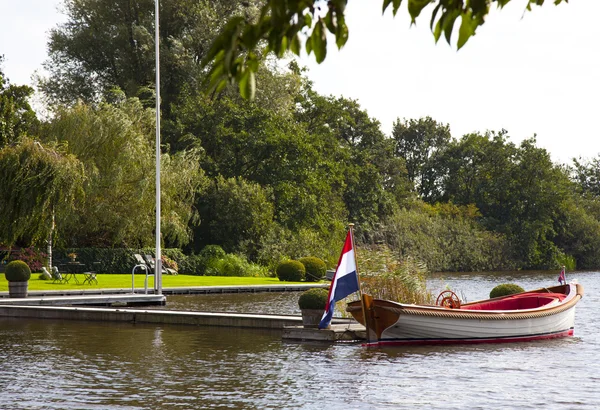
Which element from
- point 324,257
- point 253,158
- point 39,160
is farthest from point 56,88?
point 39,160

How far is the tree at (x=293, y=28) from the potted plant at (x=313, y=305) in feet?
47.1

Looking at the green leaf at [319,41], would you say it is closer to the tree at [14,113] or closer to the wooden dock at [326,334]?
the wooden dock at [326,334]

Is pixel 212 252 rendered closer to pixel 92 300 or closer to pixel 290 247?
pixel 290 247

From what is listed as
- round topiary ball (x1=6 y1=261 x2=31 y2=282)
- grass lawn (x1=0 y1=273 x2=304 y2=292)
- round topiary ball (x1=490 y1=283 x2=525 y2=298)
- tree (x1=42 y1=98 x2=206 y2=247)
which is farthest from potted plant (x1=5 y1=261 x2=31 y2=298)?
round topiary ball (x1=490 y1=283 x2=525 y2=298)

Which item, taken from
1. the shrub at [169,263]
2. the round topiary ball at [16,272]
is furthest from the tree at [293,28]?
the shrub at [169,263]

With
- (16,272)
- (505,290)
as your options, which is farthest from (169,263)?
(505,290)

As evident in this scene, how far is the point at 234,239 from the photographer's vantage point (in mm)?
46812

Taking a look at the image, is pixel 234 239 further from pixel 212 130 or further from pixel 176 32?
pixel 176 32

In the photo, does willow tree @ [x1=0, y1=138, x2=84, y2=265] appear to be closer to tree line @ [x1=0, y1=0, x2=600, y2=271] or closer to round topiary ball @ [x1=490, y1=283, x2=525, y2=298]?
tree line @ [x1=0, y1=0, x2=600, y2=271]

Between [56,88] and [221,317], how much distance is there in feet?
119

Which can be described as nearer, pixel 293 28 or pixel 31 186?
pixel 293 28

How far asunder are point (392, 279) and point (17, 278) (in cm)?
1274

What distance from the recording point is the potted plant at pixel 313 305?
60.2 feet

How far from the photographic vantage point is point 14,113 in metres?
43.8
